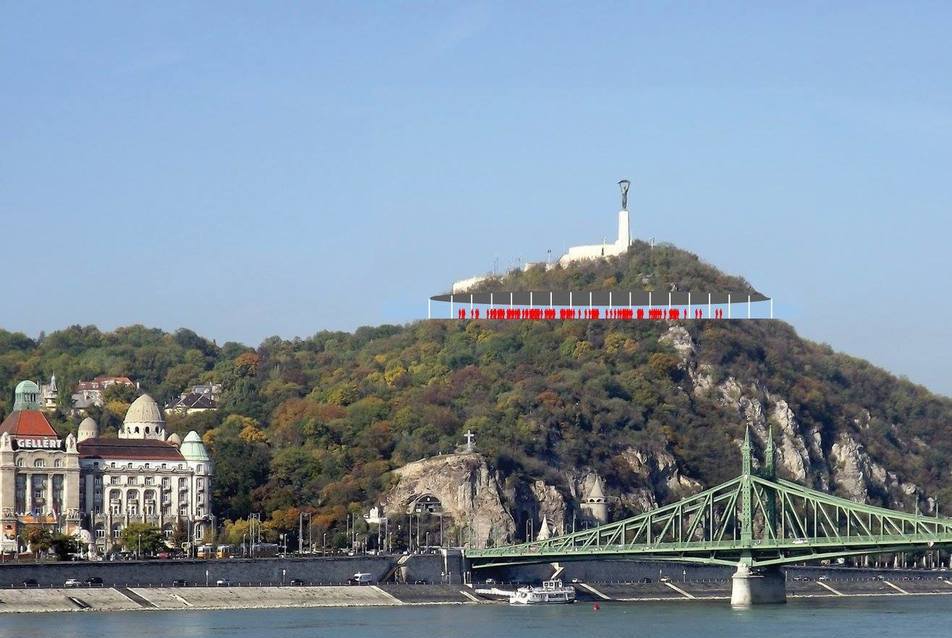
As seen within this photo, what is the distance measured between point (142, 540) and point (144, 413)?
31139 mm

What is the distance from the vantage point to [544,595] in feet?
405

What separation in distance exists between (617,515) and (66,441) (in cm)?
3911

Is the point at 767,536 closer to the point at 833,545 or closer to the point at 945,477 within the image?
the point at 833,545

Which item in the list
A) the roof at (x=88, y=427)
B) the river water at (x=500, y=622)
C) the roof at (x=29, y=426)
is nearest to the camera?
the river water at (x=500, y=622)

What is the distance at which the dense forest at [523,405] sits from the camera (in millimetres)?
160375

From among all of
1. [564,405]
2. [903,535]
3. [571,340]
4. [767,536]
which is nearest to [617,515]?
[564,405]

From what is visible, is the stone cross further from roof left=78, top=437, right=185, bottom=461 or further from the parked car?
the parked car

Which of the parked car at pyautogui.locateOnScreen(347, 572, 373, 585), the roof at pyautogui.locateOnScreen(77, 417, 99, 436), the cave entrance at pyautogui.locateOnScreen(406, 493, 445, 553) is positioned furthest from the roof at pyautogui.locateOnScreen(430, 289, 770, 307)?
Result: the parked car at pyautogui.locateOnScreen(347, 572, 373, 585)

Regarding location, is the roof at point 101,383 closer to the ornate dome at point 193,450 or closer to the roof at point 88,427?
the roof at point 88,427

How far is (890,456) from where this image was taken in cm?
18700

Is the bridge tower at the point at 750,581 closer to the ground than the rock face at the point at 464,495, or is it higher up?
closer to the ground

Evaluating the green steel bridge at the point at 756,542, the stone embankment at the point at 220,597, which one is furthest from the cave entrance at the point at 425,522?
the stone embankment at the point at 220,597

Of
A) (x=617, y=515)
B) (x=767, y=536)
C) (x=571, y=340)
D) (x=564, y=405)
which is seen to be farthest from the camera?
(x=571, y=340)

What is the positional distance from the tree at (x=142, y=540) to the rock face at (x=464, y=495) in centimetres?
2340
